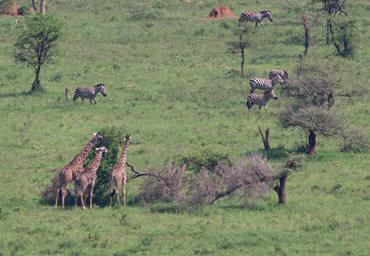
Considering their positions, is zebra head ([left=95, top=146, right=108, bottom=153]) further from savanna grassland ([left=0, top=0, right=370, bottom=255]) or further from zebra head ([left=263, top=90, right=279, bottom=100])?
zebra head ([left=263, top=90, right=279, bottom=100])

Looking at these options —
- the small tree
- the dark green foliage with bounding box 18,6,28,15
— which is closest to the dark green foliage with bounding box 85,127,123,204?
the small tree

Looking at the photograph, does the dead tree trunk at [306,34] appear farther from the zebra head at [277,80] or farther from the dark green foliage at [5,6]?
the dark green foliage at [5,6]

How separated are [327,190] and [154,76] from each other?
808 inches

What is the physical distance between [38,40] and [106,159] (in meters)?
19.1

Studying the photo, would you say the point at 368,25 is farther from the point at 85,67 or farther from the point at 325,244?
the point at 325,244

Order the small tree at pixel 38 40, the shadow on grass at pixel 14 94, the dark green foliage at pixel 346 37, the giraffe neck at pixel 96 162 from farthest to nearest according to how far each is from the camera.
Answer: the dark green foliage at pixel 346 37 < the small tree at pixel 38 40 < the shadow on grass at pixel 14 94 < the giraffe neck at pixel 96 162

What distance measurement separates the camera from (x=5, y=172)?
39.2 metres

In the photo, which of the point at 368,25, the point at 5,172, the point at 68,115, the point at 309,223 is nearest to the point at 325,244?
the point at 309,223

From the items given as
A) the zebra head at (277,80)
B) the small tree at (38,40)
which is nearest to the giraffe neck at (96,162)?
the zebra head at (277,80)

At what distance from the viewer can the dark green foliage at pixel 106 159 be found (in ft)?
115

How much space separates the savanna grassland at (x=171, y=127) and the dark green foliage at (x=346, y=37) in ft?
1.48

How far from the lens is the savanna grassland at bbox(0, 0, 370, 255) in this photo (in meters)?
30.3

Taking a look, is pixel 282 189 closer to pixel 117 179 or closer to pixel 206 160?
pixel 206 160

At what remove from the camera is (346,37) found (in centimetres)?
5747
